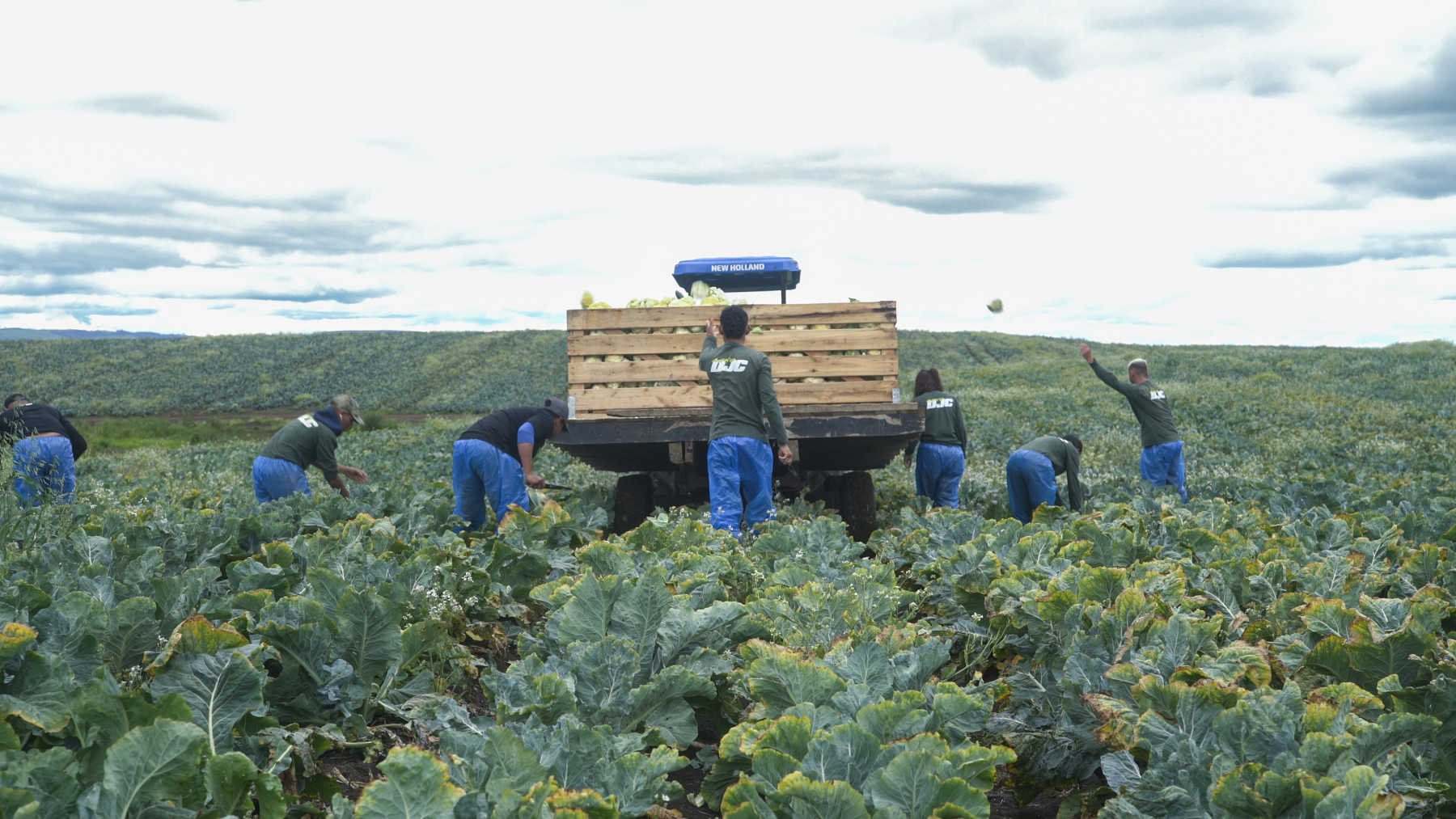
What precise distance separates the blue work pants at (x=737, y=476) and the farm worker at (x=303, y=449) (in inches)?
167

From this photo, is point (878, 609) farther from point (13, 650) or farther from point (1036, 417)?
point (1036, 417)

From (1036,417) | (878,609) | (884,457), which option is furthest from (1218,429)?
(878,609)

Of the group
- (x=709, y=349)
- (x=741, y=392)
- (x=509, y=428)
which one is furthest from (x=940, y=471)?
(x=509, y=428)

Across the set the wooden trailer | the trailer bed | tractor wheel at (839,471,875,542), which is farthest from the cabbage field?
tractor wheel at (839,471,875,542)

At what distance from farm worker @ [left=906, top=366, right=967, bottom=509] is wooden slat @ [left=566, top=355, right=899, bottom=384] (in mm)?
1592

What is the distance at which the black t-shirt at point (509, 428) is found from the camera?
8.84 metres

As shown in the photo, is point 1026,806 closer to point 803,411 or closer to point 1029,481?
point 803,411

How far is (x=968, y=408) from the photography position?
3000cm

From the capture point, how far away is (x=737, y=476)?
8156mm

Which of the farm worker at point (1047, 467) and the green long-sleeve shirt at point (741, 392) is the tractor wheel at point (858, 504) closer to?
the farm worker at point (1047, 467)

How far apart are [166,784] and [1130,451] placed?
20192 millimetres

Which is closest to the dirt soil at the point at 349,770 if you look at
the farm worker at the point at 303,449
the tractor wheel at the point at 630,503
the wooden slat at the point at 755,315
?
the wooden slat at the point at 755,315

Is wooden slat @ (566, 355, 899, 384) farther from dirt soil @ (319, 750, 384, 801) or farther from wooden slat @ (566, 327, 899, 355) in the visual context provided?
dirt soil @ (319, 750, 384, 801)

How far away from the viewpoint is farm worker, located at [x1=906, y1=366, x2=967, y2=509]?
34.4 feet
